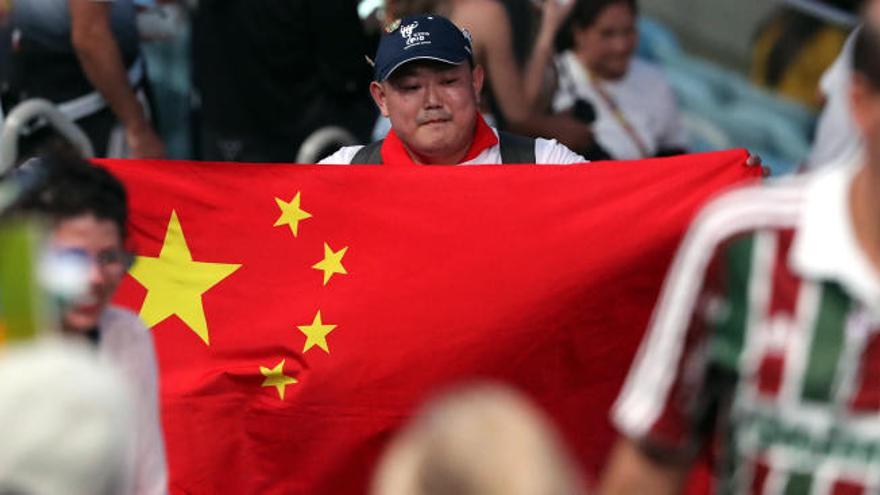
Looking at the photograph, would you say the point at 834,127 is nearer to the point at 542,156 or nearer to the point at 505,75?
the point at 505,75

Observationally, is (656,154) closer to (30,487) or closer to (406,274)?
(406,274)

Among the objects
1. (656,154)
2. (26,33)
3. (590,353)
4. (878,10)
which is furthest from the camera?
(656,154)

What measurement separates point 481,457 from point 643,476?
962 millimetres

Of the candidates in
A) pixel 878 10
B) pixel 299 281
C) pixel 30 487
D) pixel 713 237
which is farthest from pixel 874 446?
pixel 299 281

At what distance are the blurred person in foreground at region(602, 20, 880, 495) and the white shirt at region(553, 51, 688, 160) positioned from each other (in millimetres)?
5000

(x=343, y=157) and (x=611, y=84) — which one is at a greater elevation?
(x=611, y=84)

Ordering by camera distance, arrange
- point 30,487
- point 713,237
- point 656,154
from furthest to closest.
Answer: point 656,154
point 713,237
point 30,487

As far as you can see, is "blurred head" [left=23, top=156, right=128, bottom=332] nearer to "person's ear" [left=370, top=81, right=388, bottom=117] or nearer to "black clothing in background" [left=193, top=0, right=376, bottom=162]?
"person's ear" [left=370, top=81, right=388, bottom=117]

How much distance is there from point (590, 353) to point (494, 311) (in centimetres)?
31

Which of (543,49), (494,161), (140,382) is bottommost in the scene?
(140,382)

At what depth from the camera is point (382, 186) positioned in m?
6.26

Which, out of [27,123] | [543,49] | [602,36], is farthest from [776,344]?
[602,36]

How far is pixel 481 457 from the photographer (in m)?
2.35

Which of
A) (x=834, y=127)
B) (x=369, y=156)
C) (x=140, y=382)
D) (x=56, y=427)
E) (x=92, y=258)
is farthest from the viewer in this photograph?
(x=834, y=127)
